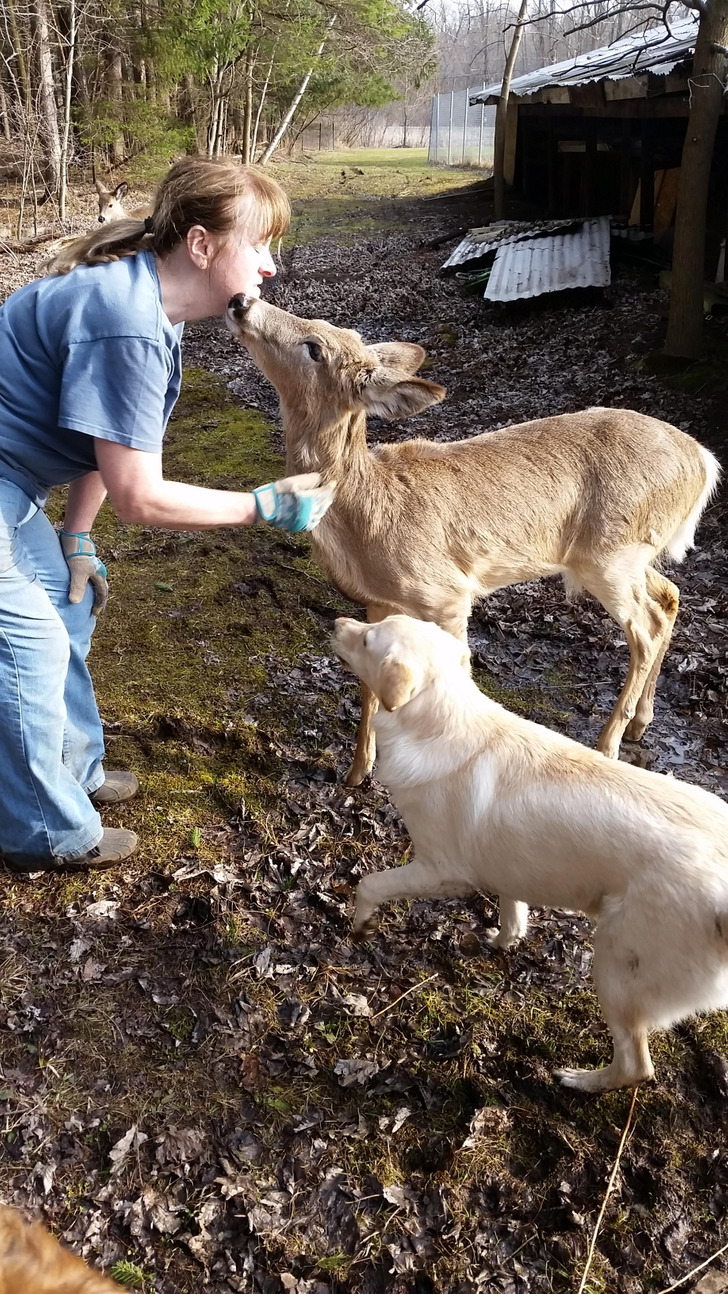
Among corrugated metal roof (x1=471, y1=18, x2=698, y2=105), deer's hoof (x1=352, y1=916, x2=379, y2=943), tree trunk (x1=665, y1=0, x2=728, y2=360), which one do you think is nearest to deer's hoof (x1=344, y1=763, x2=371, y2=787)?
deer's hoof (x1=352, y1=916, x2=379, y2=943)

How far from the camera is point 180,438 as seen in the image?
8234mm

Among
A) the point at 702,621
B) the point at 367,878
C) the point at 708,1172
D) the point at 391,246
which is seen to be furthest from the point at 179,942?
the point at 391,246

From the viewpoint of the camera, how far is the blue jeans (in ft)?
9.66

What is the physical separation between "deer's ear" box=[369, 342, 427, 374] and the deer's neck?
0.50 metres

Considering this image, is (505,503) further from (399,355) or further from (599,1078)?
(599,1078)

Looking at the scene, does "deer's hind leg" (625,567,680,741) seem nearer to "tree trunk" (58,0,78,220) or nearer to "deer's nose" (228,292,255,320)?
"deer's nose" (228,292,255,320)

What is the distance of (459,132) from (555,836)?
41419mm

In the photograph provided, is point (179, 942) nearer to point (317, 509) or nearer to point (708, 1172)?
point (317, 509)

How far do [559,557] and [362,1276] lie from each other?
11.0ft

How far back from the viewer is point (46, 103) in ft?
56.9

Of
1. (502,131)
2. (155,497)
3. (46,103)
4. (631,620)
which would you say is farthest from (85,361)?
(46,103)

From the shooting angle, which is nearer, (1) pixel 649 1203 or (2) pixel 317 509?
(1) pixel 649 1203

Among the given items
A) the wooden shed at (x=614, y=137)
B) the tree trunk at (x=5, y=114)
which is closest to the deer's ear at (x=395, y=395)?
the wooden shed at (x=614, y=137)

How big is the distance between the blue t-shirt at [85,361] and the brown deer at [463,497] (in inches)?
58.8
